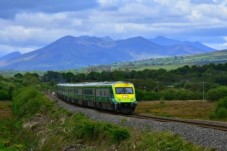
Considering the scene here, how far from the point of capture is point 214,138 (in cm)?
2305

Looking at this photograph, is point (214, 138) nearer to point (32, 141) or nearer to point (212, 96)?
point (32, 141)

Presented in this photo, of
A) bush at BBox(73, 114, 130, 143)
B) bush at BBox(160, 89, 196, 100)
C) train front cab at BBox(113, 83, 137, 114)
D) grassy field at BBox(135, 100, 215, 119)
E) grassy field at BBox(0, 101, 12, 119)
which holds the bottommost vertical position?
grassy field at BBox(0, 101, 12, 119)

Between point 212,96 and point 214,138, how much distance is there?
67.6 meters

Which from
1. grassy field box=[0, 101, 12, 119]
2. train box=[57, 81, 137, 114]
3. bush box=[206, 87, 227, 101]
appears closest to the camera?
train box=[57, 81, 137, 114]

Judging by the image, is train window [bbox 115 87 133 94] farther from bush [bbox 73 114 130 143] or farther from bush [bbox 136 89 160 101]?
bush [bbox 136 89 160 101]

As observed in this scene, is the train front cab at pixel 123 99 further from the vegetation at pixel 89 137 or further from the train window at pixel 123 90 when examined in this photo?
the vegetation at pixel 89 137

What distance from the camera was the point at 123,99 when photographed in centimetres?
4994

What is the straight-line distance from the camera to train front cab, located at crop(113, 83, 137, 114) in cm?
4959

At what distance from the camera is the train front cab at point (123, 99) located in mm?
49594

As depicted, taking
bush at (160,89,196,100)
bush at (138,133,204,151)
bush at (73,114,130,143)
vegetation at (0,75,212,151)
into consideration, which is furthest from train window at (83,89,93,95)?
bush at (160,89,196,100)

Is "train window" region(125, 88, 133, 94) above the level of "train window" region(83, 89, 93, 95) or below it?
above

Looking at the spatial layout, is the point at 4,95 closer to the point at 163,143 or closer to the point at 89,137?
the point at 89,137

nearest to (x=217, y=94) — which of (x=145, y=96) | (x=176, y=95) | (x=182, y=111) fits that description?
(x=176, y=95)

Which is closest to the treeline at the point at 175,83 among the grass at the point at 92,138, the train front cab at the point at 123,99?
the train front cab at the point at 123,99
